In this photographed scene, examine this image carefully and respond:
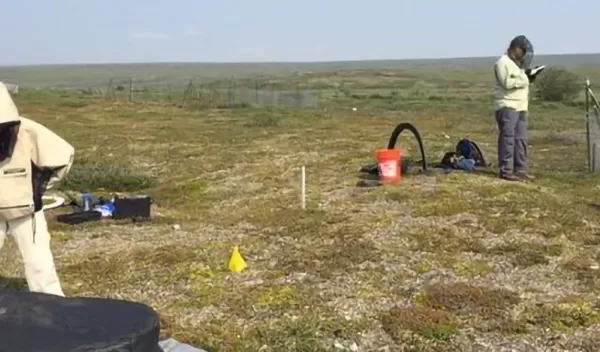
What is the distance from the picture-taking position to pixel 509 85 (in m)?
10.6

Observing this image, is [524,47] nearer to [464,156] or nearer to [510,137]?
[510,137]

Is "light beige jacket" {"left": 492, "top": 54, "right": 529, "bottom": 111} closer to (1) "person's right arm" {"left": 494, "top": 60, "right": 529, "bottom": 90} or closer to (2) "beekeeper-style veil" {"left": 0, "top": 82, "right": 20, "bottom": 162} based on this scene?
(1) "person's right arm" {"left": 494, "top": 60, "right": 529, "bottom": 90}

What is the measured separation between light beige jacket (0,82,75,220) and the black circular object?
4.62ft

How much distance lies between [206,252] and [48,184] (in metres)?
2.85

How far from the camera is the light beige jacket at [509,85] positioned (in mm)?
10547

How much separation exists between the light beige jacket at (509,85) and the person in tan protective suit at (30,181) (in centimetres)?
635

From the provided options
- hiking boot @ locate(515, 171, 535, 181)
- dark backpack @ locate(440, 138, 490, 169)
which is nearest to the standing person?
hiking boot @ locate(515, 171, 535, 181)

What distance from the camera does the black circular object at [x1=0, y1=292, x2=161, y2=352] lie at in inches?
135

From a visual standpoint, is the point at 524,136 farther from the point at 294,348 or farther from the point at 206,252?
the point at 294,348

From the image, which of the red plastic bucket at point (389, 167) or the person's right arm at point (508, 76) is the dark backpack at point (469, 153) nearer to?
the red plastic bucket at point (389, 167)

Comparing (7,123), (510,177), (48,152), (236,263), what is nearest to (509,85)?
(510,177)

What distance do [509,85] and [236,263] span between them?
4407 mm

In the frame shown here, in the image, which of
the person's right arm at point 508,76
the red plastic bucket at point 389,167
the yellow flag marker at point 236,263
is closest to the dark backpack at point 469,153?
the red plastic bucket at point 389,167

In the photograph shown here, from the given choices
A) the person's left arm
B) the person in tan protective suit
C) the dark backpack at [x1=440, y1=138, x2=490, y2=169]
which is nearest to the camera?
the person in tan protective suit
